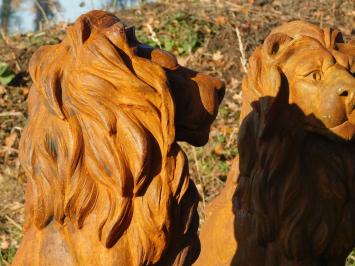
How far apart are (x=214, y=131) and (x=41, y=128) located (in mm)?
4752

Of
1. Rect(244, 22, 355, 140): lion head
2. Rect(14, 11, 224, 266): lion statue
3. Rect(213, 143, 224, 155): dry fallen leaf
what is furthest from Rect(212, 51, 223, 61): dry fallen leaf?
Rect(14, 11, 224, 266): lion statue

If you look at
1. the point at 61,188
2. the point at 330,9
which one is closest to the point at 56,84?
the point at 61,188

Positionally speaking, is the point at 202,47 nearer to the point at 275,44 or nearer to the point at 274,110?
the point at 275,44

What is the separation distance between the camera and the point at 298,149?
3996mm

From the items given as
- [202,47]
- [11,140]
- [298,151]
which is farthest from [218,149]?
[298,151]

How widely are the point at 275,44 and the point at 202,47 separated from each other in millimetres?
4697

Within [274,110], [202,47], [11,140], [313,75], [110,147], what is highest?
[110,147]

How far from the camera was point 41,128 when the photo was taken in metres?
3.10

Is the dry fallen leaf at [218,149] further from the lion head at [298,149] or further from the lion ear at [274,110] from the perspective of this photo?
the lion ear at [274,110]

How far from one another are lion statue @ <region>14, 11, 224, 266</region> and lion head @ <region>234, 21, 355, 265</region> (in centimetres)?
93

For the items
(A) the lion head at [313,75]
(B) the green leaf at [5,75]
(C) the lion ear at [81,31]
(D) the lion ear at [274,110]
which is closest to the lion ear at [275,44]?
(A) the lion head at [313,75]

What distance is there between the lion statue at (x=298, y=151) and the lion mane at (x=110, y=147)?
98 cm

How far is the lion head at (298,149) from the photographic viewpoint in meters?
3.91

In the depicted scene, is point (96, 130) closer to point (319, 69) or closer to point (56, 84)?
point (56, 84)
